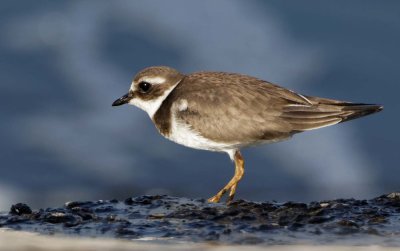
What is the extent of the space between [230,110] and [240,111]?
0.14m

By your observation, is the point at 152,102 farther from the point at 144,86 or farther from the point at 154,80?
the point at 154,80

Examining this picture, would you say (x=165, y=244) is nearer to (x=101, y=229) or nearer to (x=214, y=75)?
(x=101, y=229)

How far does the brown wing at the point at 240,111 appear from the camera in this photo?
35.2 ft

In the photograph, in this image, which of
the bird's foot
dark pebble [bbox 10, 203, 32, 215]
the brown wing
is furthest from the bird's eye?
dark pebble [bbox 10, 203, 32, 215]

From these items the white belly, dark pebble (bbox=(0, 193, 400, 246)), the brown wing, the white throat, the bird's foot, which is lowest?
dark pebble (bbox=(0, 193, 400, 246))

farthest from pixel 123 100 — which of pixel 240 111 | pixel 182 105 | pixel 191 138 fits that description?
pixel 240 111

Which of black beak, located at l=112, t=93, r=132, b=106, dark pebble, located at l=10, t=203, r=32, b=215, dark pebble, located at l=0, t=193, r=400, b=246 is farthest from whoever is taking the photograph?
black beak, located at l=112, t=93, r=132, b=106

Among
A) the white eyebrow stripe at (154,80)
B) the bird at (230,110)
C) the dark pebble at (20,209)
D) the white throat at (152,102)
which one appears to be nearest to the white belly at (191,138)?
the bird at (230,110)

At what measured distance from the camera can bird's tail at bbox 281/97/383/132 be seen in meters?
10.9

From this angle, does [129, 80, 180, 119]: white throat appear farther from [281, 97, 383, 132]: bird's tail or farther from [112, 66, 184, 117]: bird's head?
[281, 97, 383, 132]: bird's tail

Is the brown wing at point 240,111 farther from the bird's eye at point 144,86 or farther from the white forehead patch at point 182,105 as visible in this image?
the bird's eye at point 144,86

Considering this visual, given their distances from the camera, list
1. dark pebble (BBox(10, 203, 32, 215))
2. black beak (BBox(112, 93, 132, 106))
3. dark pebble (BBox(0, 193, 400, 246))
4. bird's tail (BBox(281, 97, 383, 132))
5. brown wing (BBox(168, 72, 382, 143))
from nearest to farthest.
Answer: dark pebble (BBox(0, 193, 400, 246)) → dark pebble (BBox(10, 203, 32, 215)) → brown wing (BBox(168, 72, 382, 143)) → bird's tail (BBox(281, 97, 383, 132)) → black beak (BBox(112, 93, 132, 106))

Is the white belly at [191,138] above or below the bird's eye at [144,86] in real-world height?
below

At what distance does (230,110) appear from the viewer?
10789 millimetres
